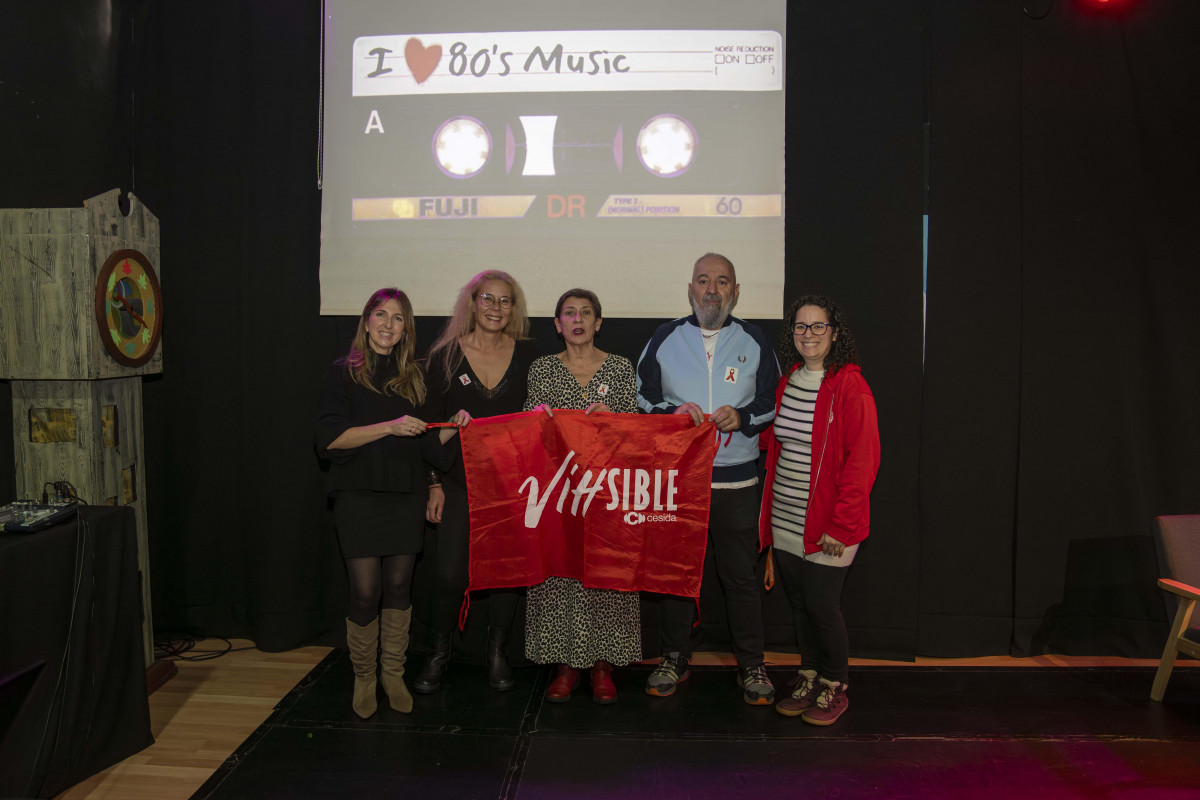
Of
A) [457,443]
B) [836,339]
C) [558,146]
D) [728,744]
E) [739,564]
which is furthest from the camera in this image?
[558,146]

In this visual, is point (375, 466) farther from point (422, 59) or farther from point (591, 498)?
point (422, 59)

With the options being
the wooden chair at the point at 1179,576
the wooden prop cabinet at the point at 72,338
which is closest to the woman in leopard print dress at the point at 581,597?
the wooden prop cabinet at the point at 72,338

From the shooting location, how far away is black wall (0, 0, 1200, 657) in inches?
140

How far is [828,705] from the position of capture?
9.56 ft

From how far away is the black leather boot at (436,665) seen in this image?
10.6 feet

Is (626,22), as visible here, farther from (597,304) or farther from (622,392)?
(622,392)

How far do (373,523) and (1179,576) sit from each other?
3289mm

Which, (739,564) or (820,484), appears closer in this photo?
(820,484)

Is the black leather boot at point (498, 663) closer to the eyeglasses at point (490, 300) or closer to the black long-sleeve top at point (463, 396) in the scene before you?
the black long-sleeve top at point (463, 396)

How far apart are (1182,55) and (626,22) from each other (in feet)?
8.58

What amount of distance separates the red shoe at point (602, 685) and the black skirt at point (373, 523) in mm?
939

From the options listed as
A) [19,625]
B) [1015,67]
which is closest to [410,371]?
[19,625]

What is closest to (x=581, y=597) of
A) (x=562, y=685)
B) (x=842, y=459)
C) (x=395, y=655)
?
(x=562, y=685)

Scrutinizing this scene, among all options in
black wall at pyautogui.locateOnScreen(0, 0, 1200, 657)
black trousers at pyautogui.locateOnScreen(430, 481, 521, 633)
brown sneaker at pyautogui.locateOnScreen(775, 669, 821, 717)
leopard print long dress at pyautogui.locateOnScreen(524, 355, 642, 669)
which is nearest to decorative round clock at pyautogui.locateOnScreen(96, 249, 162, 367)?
black wall at pyautogui.locateOnScreen(0, 0, 1200, 657)
